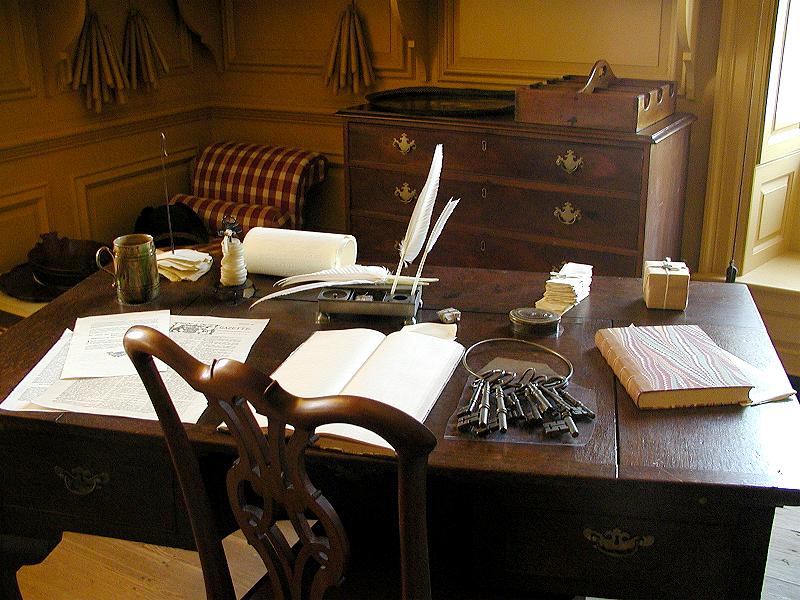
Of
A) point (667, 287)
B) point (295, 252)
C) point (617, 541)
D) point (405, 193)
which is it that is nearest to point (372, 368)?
point (617, 541)

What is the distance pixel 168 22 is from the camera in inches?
168

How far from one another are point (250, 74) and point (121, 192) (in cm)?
91

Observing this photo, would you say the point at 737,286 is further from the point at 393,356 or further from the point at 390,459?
the point at 390,459

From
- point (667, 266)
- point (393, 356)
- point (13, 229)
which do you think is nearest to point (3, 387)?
point (393, 356)

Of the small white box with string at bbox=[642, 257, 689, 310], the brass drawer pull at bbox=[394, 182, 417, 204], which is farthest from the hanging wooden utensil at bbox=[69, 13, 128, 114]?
the small white box with string at bbox=[642, 257, 689, 310]

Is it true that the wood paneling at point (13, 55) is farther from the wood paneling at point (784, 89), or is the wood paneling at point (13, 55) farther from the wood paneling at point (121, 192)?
the wood paneling at point (784, 89)

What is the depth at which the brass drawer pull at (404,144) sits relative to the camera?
11.6ft

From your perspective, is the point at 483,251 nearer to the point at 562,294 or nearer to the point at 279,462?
the point at 562,294

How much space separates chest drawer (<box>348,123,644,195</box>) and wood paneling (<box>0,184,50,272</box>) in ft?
4.24

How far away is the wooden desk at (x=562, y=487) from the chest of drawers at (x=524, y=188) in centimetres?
127

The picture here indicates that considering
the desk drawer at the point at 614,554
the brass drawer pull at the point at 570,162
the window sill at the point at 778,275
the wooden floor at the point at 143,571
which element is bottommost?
the wooden floor at the point at 143,571

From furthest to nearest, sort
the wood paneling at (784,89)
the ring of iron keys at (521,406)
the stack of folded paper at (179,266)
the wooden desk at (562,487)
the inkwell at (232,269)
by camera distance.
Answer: the wood paneling at (784,89)
the stack of folded paper at (179,266)
the inkwell at (232,269)
the ring of iron keys at (521,406)
the wooden desk at (562,487)

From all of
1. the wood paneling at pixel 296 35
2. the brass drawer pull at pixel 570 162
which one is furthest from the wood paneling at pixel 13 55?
the brass drawer pull at pixel 570 162

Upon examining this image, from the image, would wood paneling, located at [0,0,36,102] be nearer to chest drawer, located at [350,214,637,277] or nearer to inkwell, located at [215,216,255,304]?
chest drawer, located at [350,214,637,277]
